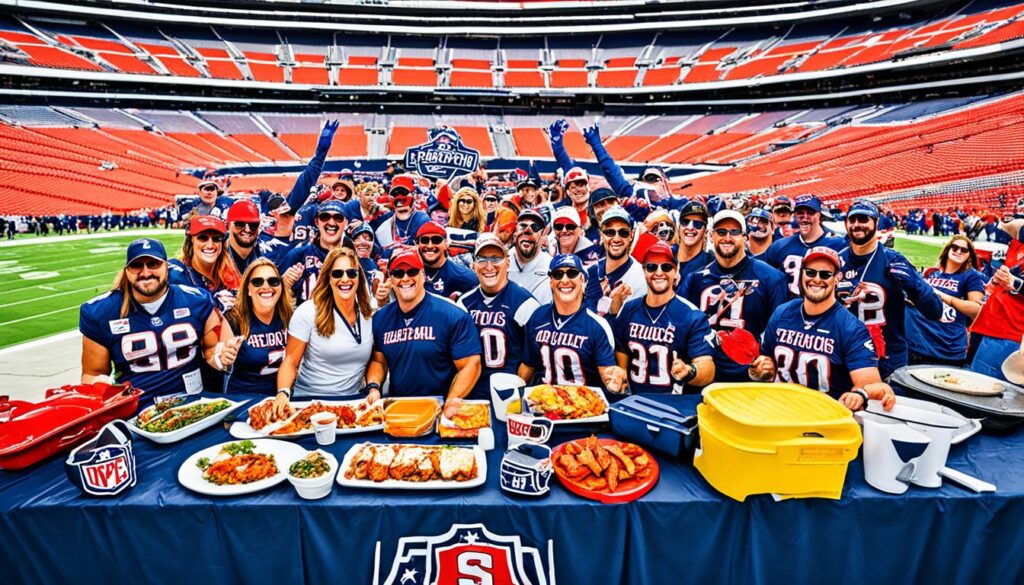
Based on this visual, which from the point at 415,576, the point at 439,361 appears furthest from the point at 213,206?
the point at 415,576

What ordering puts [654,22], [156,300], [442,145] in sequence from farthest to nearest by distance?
[654,22] < [442,145] < [156,300]

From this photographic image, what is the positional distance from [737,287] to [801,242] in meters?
1.68

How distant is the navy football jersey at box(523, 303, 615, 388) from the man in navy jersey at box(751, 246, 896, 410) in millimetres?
1126

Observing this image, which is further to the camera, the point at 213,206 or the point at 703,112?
the point at 703,112

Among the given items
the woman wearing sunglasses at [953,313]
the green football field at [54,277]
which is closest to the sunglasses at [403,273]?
the woman wearing sunglasses at [953,313]

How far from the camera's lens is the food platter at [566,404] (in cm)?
305

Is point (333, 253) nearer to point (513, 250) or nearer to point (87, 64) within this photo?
point (513, 250)

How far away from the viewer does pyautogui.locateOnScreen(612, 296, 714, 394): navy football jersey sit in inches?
149

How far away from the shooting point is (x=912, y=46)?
35281 mm

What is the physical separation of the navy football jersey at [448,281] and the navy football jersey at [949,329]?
4944 mm

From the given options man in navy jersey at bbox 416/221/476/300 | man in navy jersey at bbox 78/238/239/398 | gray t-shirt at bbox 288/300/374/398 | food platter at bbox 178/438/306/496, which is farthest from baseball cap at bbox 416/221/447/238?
food platter at bbox 178/438/306/496

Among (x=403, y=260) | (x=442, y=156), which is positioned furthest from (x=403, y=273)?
(x=442, y=156)

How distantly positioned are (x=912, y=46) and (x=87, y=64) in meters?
60.2

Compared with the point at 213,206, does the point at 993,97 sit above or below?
above
